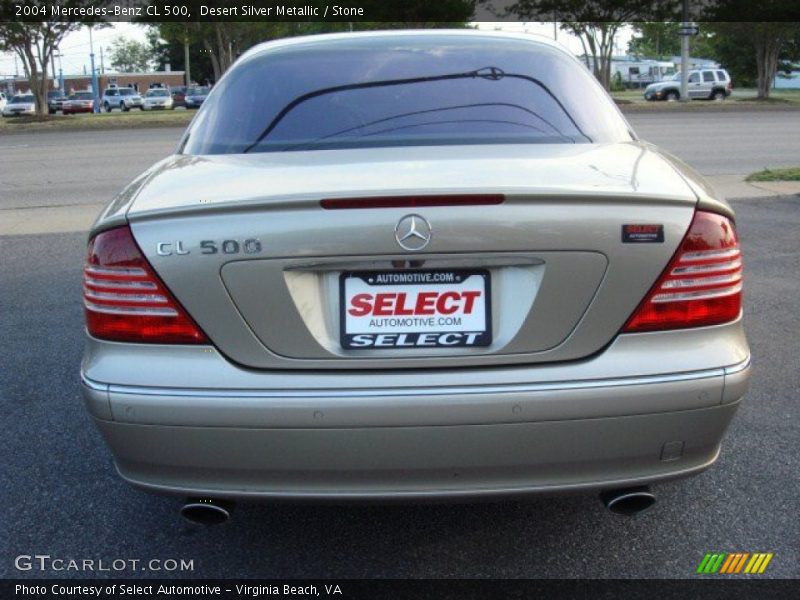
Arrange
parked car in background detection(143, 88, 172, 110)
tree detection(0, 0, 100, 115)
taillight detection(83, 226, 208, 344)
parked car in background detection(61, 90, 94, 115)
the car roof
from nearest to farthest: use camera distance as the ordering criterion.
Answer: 1. taillight detection(83, 226, 208, 344)
2. the car roof
3. tree detection(0, 0, 100, 115)
4. parked car in background detection(61, 90, 94, 115)
5. parked car in background detection(143, 88, 172, 110)

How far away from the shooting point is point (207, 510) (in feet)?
8.47

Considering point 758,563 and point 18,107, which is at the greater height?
point 18,107

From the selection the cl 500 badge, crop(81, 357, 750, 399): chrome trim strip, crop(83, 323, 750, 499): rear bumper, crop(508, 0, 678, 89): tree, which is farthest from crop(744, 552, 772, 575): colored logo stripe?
crop(508, 0, 678, 89): tree

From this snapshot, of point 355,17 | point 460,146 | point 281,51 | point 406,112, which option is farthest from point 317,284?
point 355,17

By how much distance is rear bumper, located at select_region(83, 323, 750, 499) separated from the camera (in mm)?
2344

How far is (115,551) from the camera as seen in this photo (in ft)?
9.78

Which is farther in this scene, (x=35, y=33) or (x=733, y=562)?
(x=35, y=33)

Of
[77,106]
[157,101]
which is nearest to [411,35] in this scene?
[77,106]

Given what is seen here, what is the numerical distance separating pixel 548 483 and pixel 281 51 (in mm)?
2243

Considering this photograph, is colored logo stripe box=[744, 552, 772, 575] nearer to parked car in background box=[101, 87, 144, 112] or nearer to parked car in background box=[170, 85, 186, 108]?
parked car in background box=[101, 87, 144, 112]

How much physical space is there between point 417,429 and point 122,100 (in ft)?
198

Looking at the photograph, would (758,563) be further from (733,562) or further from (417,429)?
(417,429)

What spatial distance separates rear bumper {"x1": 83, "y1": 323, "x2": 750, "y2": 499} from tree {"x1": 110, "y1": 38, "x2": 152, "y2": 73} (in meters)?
131

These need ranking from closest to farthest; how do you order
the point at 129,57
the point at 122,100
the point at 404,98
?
1. the point at 404,98
2. the point at 122,100
3. the point at 129,57
